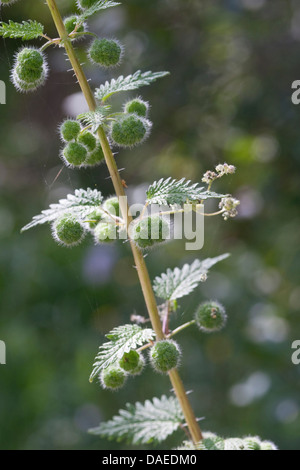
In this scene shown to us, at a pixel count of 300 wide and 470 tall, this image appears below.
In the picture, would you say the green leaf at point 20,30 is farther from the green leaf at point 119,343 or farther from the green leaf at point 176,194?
the green leaf at point 119,343

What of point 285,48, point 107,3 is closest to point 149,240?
point 107,3

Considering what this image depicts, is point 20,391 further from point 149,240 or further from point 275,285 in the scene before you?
point 149,240

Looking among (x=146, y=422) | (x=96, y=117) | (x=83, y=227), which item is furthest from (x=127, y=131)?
(x=146, y=422)

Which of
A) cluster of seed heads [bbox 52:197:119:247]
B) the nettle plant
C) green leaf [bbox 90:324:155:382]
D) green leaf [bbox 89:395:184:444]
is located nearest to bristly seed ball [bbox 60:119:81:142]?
the nettle plant

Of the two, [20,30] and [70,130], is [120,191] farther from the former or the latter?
[20,30]

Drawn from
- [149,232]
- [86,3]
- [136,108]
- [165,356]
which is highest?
[86,3]

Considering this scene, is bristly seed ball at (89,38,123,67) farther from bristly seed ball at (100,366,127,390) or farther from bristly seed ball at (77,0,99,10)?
bristly seed ball at (100,366,127,390)
